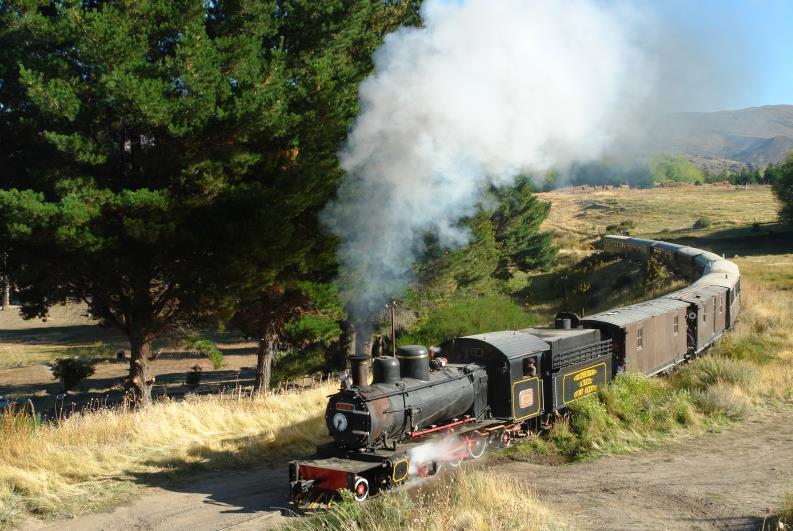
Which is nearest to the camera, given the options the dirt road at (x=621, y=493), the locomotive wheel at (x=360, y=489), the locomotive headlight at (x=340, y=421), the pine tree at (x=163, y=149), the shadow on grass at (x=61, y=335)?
the locomotive wheel at (x=360, y=489)

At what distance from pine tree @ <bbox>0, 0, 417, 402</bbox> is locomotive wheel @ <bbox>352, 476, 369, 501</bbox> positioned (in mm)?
7666

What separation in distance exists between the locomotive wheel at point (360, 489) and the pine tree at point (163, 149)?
25.2 ft

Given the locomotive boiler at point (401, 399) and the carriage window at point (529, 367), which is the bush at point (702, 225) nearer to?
the carriage window at point (529, 367)

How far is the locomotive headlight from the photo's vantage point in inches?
377

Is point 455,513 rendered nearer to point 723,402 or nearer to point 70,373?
point 723,402

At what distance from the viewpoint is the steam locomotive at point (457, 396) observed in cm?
931

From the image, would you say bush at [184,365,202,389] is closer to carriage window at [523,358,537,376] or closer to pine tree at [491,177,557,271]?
pine tree at [491,177,557,271]

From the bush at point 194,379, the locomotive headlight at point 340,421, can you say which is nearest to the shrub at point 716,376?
the locomotive headlight at point 340,421

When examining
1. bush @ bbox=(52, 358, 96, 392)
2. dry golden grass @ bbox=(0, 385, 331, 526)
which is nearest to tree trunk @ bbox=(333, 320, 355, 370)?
dry golden grass @ bbox=(0, 385, 331, 526)

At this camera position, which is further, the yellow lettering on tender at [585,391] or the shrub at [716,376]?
the shrub at [716,376]

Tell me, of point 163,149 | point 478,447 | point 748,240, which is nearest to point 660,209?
point 748,240

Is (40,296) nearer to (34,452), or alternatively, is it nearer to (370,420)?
(34,452)

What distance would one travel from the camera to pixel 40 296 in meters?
16.7

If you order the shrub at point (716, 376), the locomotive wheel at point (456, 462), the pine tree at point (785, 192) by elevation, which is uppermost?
the pine tree at point (785, 192)
